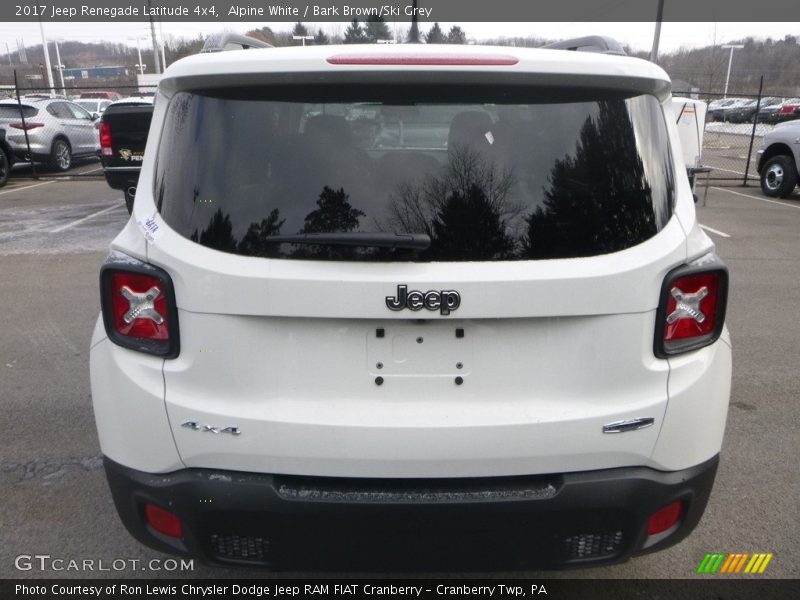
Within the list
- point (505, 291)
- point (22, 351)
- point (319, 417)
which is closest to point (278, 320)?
point (319, 417)

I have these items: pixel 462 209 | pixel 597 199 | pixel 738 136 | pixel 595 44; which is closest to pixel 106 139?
pixel 595 44

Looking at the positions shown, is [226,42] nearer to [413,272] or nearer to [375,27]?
[413,272]

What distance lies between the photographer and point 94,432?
12.2ft

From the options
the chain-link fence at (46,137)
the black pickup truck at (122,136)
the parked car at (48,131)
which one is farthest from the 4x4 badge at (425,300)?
the parked car at (48,131)

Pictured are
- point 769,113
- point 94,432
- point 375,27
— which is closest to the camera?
point 94,432

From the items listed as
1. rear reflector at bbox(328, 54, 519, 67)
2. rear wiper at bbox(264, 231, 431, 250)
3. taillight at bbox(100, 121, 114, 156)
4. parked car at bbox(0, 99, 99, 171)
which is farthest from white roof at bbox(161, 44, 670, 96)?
parked car at bbox(0, 99, 99, 171)

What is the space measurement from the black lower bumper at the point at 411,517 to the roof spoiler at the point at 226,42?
1.80 meters

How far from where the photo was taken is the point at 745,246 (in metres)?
8.77

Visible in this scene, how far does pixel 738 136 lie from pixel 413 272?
107 feet

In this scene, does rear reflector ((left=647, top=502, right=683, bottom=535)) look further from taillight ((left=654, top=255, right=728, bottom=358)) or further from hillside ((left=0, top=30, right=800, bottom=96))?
hillside ((left=0, top=30, right=800, bottom=96))

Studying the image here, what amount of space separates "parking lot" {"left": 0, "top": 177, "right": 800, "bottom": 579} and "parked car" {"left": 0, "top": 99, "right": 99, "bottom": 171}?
8.88 m

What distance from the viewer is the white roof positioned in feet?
6.20

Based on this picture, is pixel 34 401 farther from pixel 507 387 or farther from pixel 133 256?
pixel 507 387

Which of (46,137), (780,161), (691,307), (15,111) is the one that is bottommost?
(780,161)
